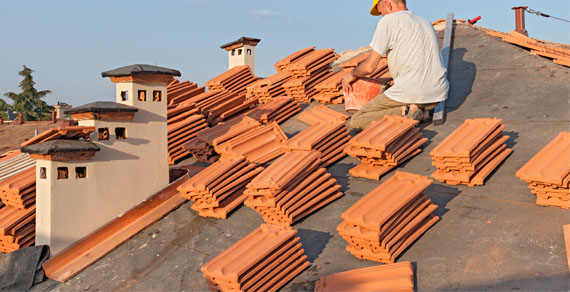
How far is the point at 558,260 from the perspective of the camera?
5023 mm

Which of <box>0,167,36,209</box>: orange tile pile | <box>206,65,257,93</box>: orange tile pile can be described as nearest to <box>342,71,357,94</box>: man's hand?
<box>0,167,36,209</box>: orange tile pile

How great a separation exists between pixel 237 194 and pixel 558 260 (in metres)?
4.92

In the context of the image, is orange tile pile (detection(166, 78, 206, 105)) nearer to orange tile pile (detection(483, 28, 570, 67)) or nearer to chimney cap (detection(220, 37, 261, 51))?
chimney cap (detection(220, 37, 261, 51))

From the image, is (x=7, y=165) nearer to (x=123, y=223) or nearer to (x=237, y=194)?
(x=123, y=223)

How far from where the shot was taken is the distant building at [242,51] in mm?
19578

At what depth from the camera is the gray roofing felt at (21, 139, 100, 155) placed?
777 cm

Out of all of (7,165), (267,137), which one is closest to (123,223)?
(267,137)

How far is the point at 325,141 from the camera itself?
9.11 metres

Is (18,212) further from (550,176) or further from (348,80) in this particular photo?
(550,176)

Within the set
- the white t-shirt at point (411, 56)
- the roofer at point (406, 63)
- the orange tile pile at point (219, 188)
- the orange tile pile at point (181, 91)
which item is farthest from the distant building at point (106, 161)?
the orange tile pile at point (181, 91)

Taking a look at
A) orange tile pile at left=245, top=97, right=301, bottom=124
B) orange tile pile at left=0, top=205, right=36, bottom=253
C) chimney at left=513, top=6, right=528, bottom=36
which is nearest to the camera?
orange tile pile at left=0, top=205, right=36, bottom=253

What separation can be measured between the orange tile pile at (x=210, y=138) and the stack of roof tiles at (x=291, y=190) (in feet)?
10.5

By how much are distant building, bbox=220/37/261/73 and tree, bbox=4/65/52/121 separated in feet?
167

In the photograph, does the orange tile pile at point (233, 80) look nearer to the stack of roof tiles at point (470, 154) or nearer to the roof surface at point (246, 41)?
the roof surface at point (246, 41)
